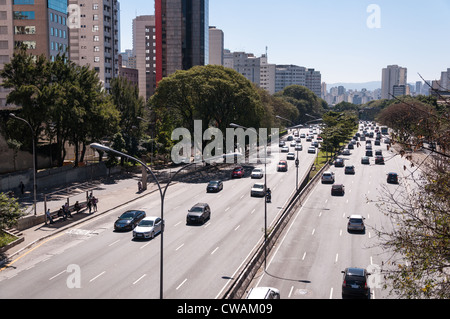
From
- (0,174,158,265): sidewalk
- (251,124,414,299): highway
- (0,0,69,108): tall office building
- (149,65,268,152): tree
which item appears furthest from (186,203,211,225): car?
(0,0,69,108): tall office building

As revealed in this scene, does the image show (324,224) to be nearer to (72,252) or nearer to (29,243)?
(72,252)

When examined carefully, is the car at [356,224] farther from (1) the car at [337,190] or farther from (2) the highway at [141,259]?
(1) the car at [337,190]

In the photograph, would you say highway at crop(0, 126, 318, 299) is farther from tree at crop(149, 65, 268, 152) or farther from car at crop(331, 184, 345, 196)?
tree at crop(149, 65, 268, 152)

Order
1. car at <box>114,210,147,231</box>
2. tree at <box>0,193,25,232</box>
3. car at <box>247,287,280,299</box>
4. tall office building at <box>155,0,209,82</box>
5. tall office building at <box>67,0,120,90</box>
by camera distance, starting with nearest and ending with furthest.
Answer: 1. car at <box>247,287,280,299</box>
2. tree at <box>0,193,25,232</box>
3. car at <box>114,210,147,231</box>
4. tall office building at <box>67,0,120,90</box>
5. tall office building at <box>155,0,209,82</box>

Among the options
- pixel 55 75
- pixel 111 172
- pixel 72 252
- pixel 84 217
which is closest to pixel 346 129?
pixel 111 172

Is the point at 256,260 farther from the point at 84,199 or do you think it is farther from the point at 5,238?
the point at 84,199

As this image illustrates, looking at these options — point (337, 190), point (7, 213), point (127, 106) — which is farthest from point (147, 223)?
point (127, 106)
